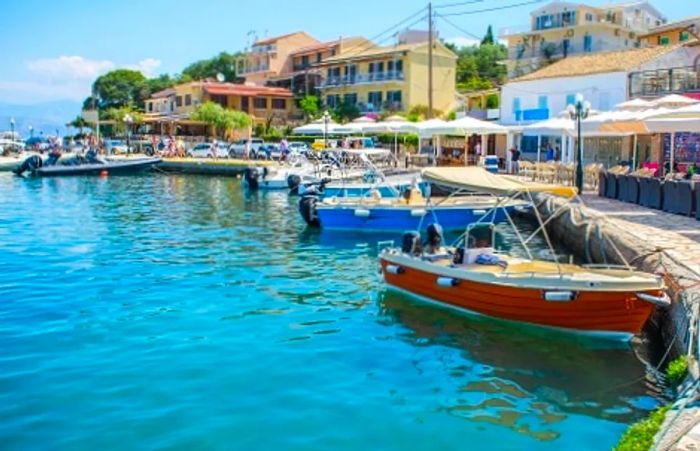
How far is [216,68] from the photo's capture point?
109 m

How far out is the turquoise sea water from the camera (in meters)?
8.88

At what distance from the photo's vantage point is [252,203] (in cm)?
3481

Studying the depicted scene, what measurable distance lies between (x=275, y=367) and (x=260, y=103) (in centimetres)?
7117

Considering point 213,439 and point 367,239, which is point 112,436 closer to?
point 213,439

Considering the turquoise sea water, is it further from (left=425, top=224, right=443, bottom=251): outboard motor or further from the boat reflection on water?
(left=425, top=224, right=443, bottom=251): outboard motor

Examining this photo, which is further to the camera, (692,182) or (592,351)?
(692,182)

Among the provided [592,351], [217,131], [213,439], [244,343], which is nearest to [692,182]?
[592,351]

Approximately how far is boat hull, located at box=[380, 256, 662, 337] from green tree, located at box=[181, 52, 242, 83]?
305 feet

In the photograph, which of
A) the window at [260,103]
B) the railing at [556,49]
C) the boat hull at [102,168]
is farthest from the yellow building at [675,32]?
the window at [260,103]

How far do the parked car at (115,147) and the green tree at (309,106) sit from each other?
60.5 ft

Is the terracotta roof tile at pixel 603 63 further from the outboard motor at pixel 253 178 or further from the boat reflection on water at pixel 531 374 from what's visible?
the boat reflection on water at pixel 531 374

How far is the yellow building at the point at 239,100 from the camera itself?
7738cm

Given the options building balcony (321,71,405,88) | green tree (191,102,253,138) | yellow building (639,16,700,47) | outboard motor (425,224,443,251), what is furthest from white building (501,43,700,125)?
green tree (191,102,253,138)

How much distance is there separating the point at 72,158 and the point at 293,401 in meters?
47.4
